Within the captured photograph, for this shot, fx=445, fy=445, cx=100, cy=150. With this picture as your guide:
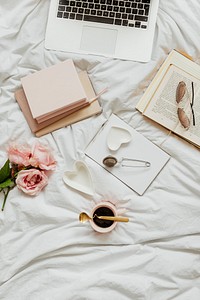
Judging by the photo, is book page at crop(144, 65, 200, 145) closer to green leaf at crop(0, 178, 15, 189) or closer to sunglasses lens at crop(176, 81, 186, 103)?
sunglasses lens at crop(176, 81, 186, 103)

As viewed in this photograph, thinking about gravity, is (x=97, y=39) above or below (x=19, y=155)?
above

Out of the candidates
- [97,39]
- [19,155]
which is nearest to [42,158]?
[19,155]

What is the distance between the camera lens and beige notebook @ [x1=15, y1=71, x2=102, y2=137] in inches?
47.4

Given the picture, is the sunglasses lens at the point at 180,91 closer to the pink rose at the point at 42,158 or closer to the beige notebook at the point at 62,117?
the beige notebook at the point at 62,117

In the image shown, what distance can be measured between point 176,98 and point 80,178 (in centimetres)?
33

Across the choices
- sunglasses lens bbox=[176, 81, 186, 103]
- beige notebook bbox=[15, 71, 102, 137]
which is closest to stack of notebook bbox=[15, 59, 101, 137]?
beige notebook bbox=[15, 71, 102, 137]

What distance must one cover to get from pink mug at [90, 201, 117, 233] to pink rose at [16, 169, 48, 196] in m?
0.15

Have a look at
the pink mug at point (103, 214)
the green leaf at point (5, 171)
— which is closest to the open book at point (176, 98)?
the pink mug at point (103, 214)

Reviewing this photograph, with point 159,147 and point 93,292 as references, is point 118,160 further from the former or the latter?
point 93,292

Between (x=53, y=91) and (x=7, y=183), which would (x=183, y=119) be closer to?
(x=53, y=91)

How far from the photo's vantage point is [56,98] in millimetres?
1190

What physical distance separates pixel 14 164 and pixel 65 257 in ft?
0.92

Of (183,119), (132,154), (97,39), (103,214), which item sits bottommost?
(103,214)

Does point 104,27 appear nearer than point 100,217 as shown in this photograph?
No
